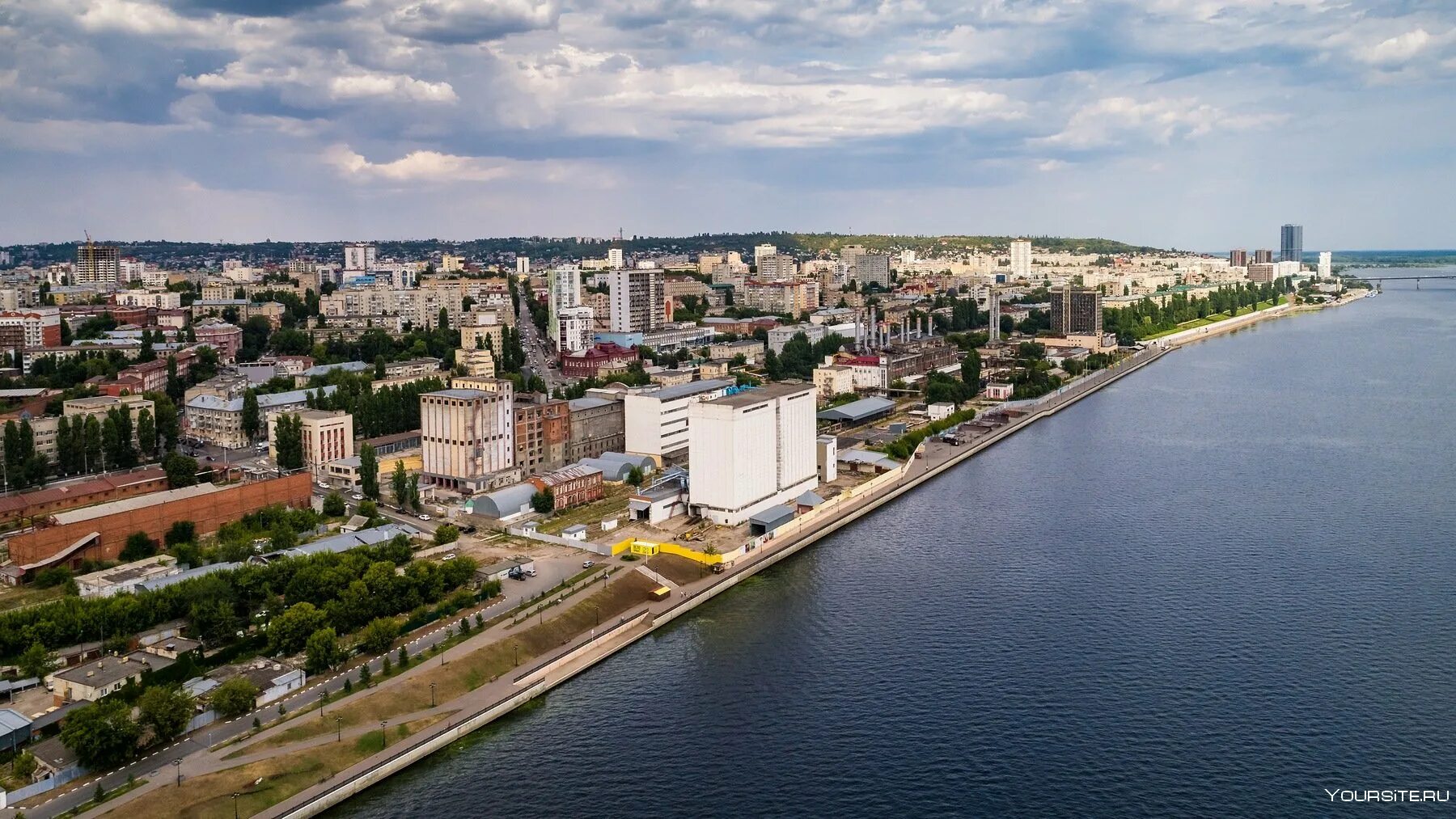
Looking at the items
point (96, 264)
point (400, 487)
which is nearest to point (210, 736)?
point (400, 487)

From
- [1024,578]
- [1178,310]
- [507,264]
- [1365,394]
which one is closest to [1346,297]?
[1178,310]

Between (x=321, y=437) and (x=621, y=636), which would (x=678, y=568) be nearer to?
(x=621, y=636)

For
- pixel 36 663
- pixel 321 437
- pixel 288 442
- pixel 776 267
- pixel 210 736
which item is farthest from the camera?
pixel 776 267

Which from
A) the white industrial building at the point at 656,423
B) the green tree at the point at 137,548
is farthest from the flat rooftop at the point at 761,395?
Result: the green tree at the point at 137,548

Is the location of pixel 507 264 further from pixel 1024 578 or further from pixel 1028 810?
pixel 1028 810

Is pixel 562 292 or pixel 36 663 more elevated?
pixel 562 292
